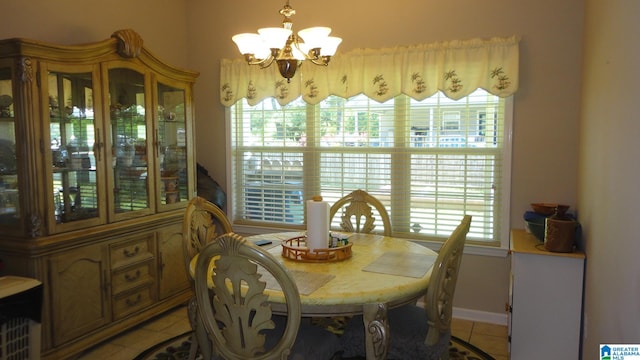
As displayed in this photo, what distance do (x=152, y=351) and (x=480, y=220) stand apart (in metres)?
2.46

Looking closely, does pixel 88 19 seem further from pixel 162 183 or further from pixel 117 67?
pixel 162 183

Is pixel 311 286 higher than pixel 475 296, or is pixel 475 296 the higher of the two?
pixel 311 286

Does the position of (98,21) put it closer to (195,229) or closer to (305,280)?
(195,229)

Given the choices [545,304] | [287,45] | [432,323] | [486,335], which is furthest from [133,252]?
[545,304]

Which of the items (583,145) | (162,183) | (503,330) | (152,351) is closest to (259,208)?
(162,183)

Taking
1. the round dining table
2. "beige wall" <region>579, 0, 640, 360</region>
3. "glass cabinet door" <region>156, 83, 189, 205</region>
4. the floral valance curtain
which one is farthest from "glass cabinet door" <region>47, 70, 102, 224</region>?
"beige wall" <region>579, 0, 640, 360</region>

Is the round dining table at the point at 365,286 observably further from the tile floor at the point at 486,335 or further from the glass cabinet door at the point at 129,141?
the glass cabinet door at the point at 129,141

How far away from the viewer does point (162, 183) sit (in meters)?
3.46

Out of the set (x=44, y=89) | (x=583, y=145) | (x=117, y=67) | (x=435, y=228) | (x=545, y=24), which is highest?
(x=545, y=24)

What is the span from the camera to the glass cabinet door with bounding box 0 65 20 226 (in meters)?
2.52

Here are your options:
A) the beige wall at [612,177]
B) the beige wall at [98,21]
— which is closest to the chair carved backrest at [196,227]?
the beige wall at [98,21]

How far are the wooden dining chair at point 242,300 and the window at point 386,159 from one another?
1958mm

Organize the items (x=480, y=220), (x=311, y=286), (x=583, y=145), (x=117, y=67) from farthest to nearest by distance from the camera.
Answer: (x=480, y=220), (x=117, y=67), (x=583, y=145), (x=311, y=286)

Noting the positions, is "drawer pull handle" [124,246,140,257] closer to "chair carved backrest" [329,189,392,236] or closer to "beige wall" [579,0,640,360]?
"chair carved backrest" [329,189,392,236]
